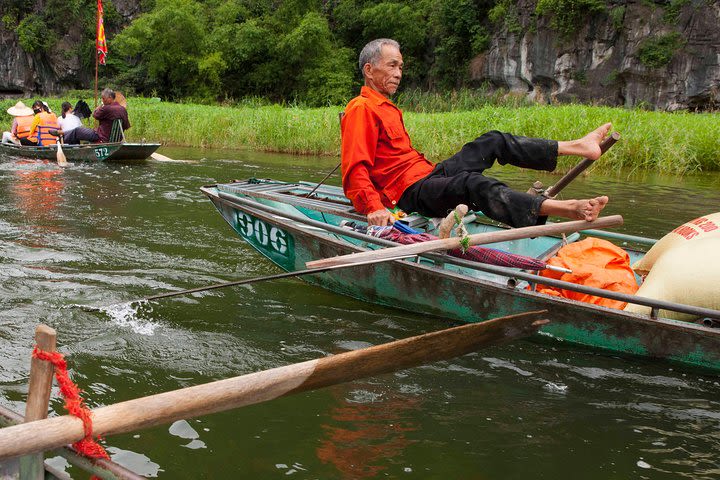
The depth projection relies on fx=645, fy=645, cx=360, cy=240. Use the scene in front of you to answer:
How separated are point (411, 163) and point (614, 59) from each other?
24914 millimetres

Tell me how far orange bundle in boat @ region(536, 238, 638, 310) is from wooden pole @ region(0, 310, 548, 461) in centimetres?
175

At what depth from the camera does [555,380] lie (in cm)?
375

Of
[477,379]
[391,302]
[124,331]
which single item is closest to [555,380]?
[477,379]

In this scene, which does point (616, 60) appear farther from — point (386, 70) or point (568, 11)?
point (386, 70)

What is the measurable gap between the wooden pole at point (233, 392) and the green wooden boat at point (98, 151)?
35.3ft

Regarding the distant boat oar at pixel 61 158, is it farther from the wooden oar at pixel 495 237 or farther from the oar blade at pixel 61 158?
the wooden oar at pixel 495 237

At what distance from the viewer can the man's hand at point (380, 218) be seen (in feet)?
14.8

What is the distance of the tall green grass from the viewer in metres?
12.2

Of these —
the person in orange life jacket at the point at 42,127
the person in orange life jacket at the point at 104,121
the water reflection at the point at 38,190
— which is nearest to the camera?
the water reflection at the point at 38,190

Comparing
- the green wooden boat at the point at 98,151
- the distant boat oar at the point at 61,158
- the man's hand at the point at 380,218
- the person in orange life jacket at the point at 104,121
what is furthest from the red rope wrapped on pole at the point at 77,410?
the person in orange life jacket at the point at 104,121

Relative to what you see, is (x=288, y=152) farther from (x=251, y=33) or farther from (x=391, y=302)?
(x=251, y=33)

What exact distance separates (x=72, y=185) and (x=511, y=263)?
314 inches

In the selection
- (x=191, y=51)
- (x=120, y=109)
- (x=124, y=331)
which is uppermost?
(x=191, y=51)

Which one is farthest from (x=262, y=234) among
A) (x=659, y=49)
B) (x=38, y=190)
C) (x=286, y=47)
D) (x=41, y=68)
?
(x=41, y=68)
